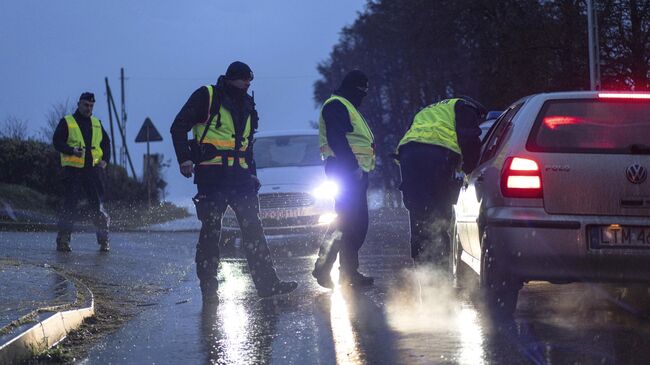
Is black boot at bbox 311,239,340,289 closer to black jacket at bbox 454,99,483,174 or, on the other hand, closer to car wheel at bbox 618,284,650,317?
black jacket at bbox 454,99,483,174

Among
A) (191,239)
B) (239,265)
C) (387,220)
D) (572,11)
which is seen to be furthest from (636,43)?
(239,265)

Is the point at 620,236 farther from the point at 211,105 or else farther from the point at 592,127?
the point at 211,105

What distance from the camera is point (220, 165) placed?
8883 mm

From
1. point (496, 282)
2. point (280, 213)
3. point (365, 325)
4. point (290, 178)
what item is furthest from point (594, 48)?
point (365, 325)

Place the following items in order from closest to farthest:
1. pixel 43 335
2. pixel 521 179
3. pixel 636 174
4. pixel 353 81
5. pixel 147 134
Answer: pixel 43 335, pixel 636 174, pixel 521 179, pixel 353 81, pixel 147 134

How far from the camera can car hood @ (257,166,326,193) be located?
14594 mm

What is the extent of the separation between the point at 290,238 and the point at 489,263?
Result: 829 centimetres

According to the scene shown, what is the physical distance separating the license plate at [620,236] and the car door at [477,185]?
91 cm

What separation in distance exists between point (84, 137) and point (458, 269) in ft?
19.2

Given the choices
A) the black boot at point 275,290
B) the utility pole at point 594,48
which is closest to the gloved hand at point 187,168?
the black boot at point 275,290

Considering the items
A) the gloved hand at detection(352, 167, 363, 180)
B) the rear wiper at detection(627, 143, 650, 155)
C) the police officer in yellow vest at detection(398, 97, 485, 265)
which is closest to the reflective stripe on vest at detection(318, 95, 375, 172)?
the gloved hand at detection(352, 167, 363, 180)

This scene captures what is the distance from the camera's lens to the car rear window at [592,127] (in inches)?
278

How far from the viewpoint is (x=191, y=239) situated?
1720 centimetres

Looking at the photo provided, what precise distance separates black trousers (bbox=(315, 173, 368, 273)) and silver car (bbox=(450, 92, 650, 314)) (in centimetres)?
234
